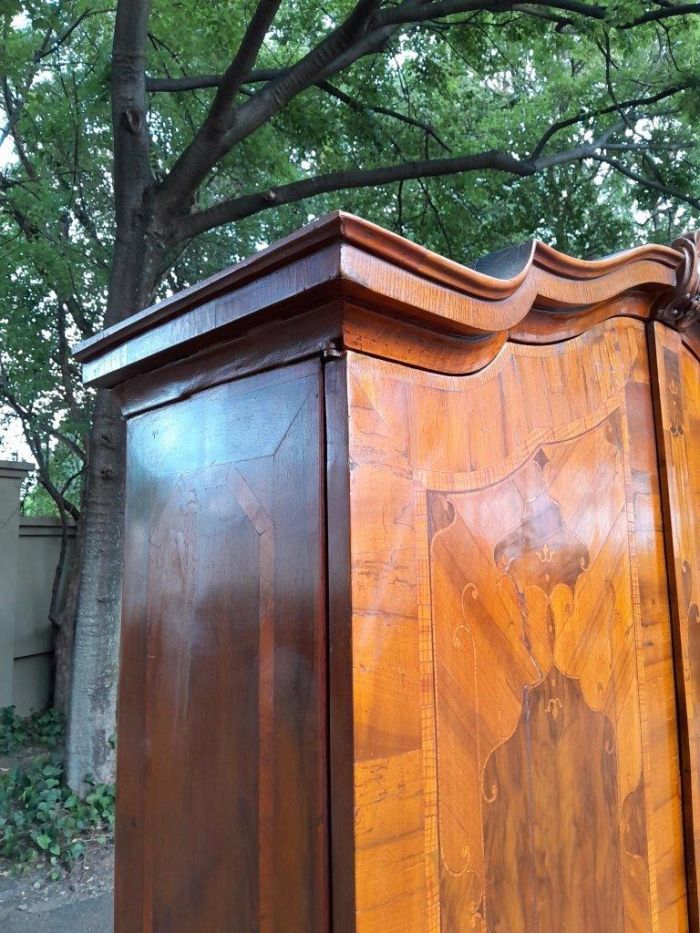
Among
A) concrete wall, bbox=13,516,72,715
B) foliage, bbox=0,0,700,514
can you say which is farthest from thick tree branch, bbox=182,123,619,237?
concrete wall, bbox=13,516,72,715

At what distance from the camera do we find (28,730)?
554 cm

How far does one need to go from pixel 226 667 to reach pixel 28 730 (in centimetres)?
531

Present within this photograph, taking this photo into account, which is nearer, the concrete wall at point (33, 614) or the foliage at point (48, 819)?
the foliage at point (48, 819)

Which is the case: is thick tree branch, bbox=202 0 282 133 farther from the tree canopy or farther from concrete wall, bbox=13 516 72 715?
concrete wall, bbox=13 516 72 715

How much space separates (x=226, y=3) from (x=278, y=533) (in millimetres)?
5363

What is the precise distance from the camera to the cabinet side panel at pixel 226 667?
94 cm

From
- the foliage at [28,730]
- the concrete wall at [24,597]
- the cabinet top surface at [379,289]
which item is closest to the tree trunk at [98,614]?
the foliage at [28,730]

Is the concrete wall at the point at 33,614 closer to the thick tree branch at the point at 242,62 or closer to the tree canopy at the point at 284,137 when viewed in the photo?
the tree canopy at the point at 284,137

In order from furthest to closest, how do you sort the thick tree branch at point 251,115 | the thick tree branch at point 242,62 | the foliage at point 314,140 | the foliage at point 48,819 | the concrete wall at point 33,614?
the concrete wall at point 33,614
the foliage at point 314,140
the thick tree branch at point 251,115
the thick tree branch at point 242,62
the foliage at point 48,819

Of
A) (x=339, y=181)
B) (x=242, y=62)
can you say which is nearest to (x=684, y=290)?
(x=242, y=62)

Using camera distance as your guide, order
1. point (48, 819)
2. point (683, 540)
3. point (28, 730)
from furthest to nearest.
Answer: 1. point (28, 730)
2. point (48, 819)
3. point (683, 540)

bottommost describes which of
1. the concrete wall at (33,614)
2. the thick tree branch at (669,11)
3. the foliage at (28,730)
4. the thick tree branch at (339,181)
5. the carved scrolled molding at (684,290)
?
the foliage at (28,730)

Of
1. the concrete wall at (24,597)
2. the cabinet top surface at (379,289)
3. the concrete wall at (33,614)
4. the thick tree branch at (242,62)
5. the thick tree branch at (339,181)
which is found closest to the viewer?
the cabinet top surface at (379,289)

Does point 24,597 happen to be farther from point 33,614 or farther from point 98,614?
point 98,614
